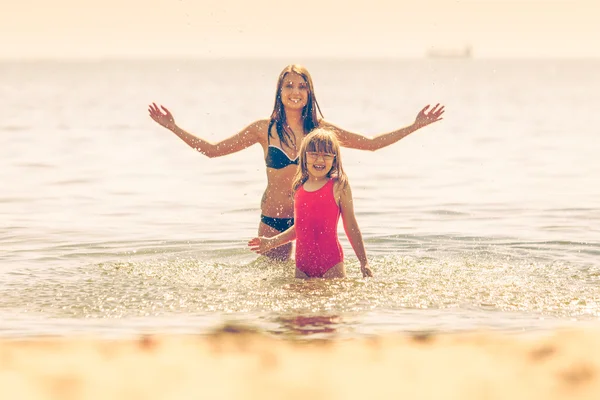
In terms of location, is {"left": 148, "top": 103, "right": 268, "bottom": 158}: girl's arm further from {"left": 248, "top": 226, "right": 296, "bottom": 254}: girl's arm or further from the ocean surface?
the ocean surface

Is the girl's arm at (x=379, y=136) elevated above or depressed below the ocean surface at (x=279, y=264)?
above

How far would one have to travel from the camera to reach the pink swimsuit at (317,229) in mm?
8333

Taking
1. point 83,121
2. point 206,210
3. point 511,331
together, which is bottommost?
point 511,331

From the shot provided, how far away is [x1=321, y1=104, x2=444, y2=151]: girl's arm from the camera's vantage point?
354 inches

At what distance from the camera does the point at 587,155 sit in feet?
80.3

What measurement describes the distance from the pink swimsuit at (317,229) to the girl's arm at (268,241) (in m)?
0.08

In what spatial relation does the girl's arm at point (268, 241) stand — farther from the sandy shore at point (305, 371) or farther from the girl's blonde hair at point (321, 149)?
the sandy shore at point (305, 371)

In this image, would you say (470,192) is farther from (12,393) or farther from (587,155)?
(12,393)

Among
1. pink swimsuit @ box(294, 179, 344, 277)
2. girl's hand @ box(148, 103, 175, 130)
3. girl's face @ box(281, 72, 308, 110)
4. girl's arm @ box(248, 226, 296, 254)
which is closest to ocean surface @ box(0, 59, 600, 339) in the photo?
pink swimsuit @ box(294, 179, 344, 277)

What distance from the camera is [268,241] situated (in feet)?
27.4

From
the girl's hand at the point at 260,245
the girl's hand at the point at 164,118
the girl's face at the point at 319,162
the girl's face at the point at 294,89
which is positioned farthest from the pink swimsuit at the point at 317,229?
the girl's hand at the point at 164,118

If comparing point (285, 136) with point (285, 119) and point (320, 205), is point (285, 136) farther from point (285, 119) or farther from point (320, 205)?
A: point (320, 205)

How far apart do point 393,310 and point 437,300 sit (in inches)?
21.3

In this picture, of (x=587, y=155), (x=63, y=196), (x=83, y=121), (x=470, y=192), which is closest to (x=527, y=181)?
(x=470, y=192)
